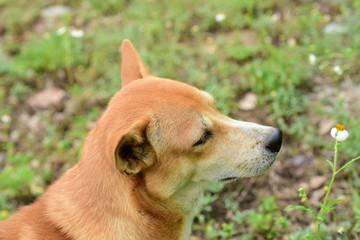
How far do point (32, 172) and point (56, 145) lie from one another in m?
0.46

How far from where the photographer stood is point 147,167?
3010mm

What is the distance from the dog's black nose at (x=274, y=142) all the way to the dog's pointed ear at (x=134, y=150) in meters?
0.86

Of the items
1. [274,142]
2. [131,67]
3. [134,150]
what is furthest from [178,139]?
[131,67]

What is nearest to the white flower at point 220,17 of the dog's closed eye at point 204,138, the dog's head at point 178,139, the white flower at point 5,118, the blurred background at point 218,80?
the blurred background at point 218,80

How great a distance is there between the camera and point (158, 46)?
612cm

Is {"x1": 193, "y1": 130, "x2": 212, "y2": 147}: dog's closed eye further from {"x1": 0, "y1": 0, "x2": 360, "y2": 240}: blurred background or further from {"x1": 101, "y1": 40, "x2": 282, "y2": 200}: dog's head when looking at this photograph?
{"x1": 0, "y1": 0, "x2": 360, "y2": 240}: blurred background

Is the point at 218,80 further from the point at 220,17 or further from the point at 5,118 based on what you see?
the point at 5,118

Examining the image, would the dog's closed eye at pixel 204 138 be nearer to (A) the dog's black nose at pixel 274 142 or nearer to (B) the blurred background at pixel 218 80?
(A) the dog's black nose at pixel 274 142

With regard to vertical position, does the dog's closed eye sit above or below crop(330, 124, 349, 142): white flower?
below

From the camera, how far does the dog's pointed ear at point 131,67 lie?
359 centimetres

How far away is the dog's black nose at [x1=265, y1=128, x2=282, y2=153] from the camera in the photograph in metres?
3.28

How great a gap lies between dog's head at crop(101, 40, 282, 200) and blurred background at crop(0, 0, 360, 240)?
646 millimetres

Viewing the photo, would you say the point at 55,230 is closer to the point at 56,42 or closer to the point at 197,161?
the point at 197,161

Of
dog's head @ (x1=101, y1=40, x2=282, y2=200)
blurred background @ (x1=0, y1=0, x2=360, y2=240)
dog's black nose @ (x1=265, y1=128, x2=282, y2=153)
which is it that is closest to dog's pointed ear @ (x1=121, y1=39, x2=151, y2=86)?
dog's head @ (x1=101, y1=40, x2=282, y2=200)
